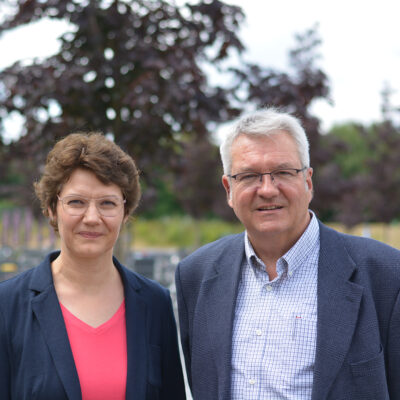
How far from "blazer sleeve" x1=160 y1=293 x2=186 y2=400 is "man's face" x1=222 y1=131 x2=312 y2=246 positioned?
2.45 ft

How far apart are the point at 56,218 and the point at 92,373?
787mm

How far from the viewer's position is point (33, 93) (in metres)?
4.60

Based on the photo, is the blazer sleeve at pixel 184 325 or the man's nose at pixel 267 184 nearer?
the man's nose at pixel 267 184

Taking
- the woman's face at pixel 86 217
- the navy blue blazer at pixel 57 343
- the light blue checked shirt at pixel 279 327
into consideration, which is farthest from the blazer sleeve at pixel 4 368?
the light blue checked shirt at pixel 279 327

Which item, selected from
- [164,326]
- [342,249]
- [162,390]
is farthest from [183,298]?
[342,249]

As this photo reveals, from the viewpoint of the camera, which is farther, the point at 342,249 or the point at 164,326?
the point at 164,326

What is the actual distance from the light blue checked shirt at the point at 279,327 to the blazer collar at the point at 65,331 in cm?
48

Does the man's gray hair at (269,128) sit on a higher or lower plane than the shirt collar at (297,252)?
higher

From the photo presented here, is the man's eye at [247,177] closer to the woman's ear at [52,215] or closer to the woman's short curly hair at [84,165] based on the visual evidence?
the woman's short curly hair at [84,165]

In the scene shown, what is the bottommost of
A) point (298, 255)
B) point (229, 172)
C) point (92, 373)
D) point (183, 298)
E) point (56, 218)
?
point (92, 373)

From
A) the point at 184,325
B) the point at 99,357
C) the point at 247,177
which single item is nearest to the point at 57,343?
the point at 99,357

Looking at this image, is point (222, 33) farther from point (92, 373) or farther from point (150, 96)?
point (92, 373)

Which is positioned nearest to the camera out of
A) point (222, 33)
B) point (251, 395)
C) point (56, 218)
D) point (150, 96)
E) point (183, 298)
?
point (251, 395)

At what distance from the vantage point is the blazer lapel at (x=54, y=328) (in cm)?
231
